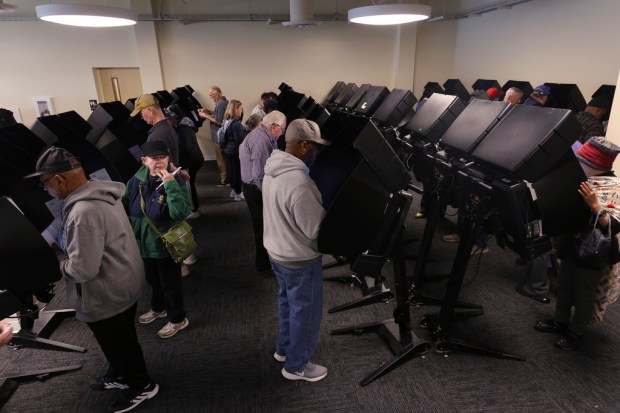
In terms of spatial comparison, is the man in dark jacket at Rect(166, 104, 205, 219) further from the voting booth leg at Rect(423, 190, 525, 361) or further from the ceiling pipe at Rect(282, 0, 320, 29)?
the voting booth leg at Rect(423, 190, 525, 361)

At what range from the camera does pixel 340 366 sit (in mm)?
2410

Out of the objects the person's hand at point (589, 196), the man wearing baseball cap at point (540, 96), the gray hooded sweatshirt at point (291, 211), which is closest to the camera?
the gray hooded sweatshirt at point (291, 211)

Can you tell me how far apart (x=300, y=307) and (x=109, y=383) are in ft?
4.16

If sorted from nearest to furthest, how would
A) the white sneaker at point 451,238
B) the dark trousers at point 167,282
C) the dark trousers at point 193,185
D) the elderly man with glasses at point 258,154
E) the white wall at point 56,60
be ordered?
the dark trousers at point 167,282
the elderly man with glasses at point 258,154
the white sneaker at point 451,238
the dark trousers at point 193,185
the white wall at point 56,60

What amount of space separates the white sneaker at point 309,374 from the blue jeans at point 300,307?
0.09ft

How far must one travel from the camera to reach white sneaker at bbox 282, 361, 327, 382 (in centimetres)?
229

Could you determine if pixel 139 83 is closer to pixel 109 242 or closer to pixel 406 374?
pixel 109 242

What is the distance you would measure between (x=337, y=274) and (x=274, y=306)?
748 millimetres

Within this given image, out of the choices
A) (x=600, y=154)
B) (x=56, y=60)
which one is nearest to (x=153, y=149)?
(x=600, y=154)

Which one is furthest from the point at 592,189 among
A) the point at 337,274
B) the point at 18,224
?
the point at 18,224

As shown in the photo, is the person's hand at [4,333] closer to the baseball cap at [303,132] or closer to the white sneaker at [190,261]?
the baseball cap at [303,132]

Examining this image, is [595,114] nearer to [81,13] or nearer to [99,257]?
[99,257]

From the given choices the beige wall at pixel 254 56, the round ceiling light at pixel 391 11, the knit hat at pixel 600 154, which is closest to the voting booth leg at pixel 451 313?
the knit hat at pixel 600 154

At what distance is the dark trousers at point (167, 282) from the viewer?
252 cm
